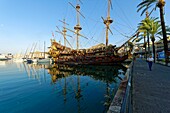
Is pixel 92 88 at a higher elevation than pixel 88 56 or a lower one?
lower

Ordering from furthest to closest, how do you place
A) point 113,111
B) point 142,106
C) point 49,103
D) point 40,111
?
point 49,103 → point 40,111 → point 142,106 → point 113,111

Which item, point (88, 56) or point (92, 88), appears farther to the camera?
point (88, 56)

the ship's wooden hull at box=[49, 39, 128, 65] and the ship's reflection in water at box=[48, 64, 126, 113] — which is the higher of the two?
the ship's wooden hull at box=[49, 39, 128, 65]

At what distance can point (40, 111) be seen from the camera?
6695 mm

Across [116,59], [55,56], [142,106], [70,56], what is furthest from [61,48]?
[142,106]

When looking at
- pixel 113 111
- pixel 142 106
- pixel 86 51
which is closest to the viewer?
pixel 113 111

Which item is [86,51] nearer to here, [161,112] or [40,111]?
[40,111]

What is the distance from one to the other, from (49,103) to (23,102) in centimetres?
212

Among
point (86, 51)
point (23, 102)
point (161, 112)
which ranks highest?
point (86, 51)

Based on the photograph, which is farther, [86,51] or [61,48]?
[61,48]

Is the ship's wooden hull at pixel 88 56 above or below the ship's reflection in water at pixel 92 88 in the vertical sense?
above

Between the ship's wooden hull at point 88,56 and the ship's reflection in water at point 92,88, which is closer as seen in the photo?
the ship's reflection in water at point 92,88

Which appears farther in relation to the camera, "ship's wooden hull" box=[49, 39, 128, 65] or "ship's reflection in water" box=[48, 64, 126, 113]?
"ship's wooden hull" box=[49, 39, 128, 65]

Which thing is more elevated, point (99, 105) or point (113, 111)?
point (113, 111)
